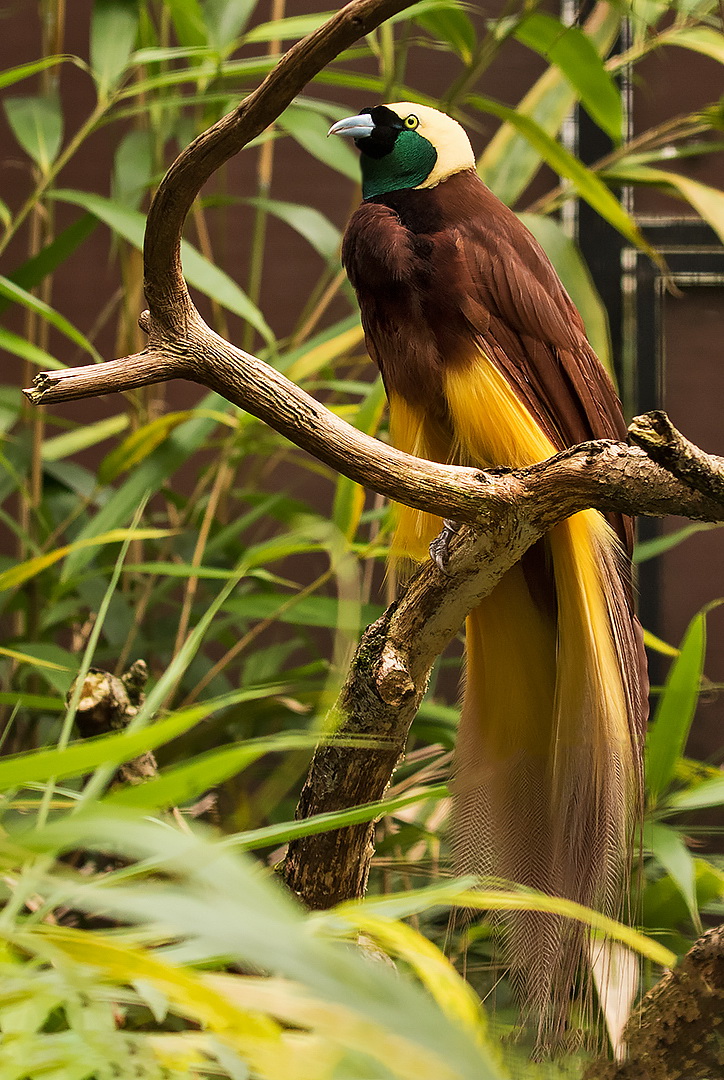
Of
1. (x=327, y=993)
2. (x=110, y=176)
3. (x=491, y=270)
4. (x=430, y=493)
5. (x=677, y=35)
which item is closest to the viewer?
(x=327, y=993)

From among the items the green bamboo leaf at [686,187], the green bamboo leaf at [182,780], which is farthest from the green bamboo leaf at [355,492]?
the green bamboo leaf at [182,780]

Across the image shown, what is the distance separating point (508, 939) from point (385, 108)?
24.0 inches

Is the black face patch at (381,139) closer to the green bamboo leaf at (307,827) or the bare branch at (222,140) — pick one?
the bare branch at (222,140)

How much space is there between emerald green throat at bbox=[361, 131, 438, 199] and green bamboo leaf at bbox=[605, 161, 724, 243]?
1.06 feet

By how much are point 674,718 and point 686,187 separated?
511mm

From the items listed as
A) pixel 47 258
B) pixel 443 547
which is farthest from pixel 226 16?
pixel 443 547

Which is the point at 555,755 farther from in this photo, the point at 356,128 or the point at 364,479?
the point at 356,128

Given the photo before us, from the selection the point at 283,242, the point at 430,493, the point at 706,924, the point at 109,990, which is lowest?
the point at 706,924

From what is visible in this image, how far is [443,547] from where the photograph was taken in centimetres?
62

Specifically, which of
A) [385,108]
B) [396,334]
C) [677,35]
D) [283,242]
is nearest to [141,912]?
[396,334]

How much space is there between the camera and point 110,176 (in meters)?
1.42

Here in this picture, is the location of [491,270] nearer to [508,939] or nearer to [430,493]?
[430,493]

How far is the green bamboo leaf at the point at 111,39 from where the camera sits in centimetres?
95

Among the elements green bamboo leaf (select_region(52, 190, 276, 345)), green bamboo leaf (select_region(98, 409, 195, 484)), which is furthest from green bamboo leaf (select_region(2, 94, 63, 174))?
green bamboo leaf (select_region(98, 409, 195, 484))
